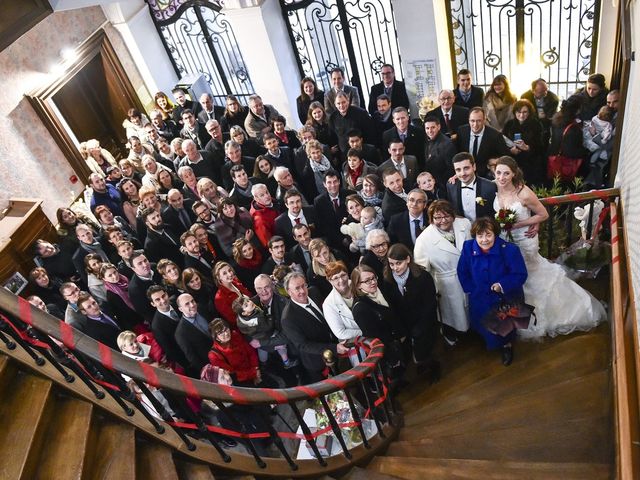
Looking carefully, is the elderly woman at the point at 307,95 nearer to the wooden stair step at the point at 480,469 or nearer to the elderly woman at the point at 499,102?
the elderly woman at the point at 499,102

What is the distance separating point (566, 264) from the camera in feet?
15.0

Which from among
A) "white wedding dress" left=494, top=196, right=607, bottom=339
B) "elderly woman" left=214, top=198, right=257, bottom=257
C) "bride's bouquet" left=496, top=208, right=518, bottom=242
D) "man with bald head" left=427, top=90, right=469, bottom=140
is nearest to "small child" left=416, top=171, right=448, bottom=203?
"white wedding dress" left=494, top=196, right=607, bottom=339

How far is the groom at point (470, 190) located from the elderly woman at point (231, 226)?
1.99 metres

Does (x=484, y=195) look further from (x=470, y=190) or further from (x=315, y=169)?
(x=315, y=169)

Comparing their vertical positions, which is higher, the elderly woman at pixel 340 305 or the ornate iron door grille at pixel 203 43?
the ornate iron door grille at pixel 203 43

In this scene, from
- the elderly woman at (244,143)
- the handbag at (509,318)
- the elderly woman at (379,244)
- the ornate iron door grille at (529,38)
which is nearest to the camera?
the handbag at (509,318)

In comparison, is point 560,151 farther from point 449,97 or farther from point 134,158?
point 134,158

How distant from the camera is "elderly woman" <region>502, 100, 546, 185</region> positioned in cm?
569

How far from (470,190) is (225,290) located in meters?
2.16

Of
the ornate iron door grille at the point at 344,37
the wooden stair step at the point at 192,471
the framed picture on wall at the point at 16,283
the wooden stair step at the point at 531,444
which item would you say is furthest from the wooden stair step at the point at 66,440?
the ornate iron door grille at the point at 344,37

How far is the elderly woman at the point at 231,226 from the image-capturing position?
5336 mm

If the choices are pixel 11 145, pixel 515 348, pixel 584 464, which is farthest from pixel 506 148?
pixel 11 145

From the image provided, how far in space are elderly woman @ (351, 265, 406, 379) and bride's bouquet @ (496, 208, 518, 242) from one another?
1.03 metres

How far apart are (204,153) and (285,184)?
5.56 ft
